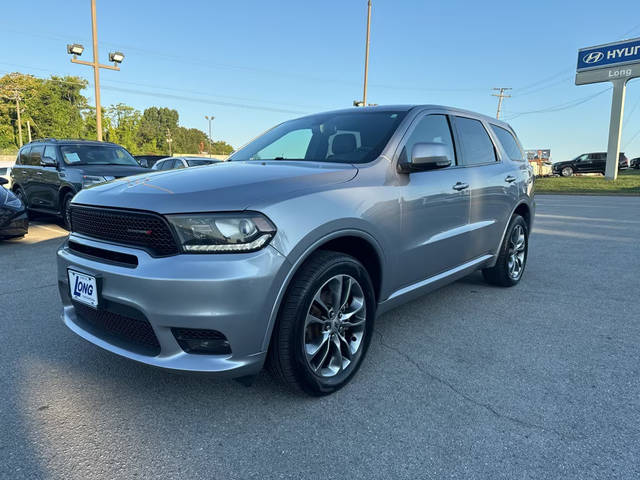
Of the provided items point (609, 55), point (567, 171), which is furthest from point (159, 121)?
point (609, 55)

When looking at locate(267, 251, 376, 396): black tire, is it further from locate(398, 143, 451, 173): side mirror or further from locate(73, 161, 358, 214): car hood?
locate(398, 143, 451, 173): side mirror

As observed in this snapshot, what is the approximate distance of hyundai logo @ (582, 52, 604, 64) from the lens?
86.8 feet

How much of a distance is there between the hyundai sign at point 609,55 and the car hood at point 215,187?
30195 millimetres

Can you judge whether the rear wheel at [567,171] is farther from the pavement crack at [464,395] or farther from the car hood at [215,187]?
the car hood at [215,187]

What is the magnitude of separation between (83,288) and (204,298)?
2.72 ft

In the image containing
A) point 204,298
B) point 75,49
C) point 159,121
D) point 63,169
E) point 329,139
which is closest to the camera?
point 204,298

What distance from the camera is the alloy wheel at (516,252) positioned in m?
4.61

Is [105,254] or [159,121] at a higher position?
[159,121]

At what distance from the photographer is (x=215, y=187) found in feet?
7.32

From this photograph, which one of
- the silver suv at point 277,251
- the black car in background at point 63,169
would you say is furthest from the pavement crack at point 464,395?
the black car in background at point 63,169

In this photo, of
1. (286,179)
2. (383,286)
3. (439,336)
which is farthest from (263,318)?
(439,336)

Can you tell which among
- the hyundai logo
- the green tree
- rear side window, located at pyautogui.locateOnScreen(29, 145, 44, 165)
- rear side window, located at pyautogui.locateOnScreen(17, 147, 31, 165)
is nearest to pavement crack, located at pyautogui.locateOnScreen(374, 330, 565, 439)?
rear side window, located at pyautogui.locateOnScreen(29, 145, 44, 165)

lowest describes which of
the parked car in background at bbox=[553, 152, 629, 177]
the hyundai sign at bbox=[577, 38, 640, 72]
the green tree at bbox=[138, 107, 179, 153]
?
the parked car in background at bbox=[553, 152, 629, 177]

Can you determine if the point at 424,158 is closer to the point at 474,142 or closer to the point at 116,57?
the point at 474,142
